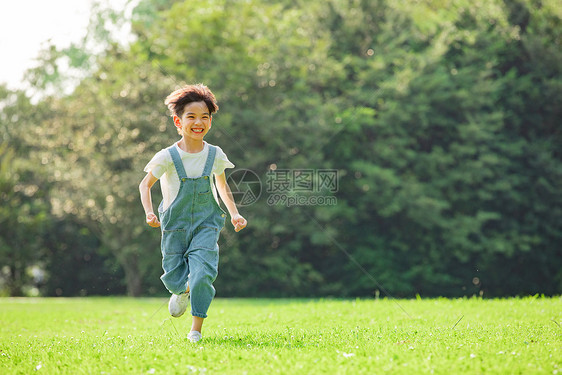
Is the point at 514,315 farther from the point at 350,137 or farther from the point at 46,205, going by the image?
the point at 46,205

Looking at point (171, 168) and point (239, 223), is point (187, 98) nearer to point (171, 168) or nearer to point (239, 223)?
point (171, 168)

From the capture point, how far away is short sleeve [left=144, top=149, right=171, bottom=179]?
548cm

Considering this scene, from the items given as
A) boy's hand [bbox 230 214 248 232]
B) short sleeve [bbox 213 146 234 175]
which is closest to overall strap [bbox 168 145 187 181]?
short sleeve [bbox 213 146 234 175]

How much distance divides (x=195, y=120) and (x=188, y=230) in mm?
1049

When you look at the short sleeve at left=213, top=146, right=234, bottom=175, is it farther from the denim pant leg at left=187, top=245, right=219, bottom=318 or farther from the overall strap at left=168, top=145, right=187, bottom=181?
the denim pant leg at left=187, top=245, right=219, bottom=318

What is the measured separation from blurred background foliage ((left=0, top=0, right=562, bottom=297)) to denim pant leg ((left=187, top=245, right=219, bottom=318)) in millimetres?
14693

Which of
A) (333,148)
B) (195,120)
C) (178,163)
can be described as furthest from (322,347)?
(333,148)

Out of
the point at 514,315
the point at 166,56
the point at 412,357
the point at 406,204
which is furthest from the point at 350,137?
the point at 412,357

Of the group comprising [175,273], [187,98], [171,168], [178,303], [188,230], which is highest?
[187,98]

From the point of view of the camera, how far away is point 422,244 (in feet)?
77.8

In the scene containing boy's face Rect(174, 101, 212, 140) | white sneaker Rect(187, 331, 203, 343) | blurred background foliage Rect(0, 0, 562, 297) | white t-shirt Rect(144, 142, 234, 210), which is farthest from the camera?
blurred background foliage Rect(0, 0, 562, 297)

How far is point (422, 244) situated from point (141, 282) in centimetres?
1114

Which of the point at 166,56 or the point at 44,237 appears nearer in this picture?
the point at 166,56

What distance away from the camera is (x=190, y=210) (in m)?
5.50
